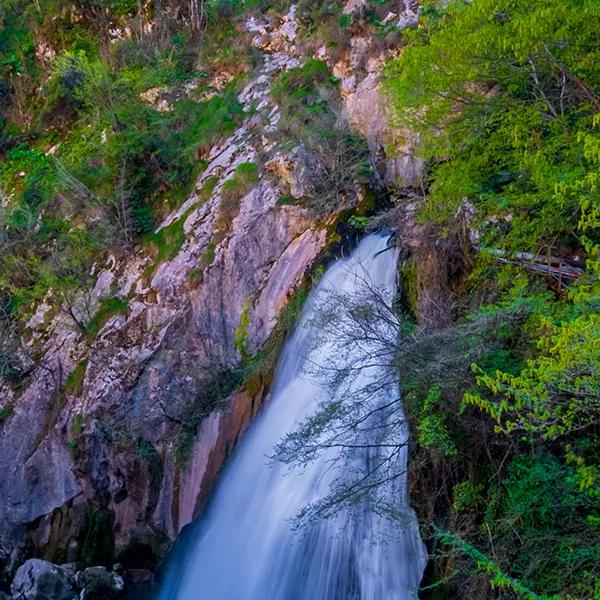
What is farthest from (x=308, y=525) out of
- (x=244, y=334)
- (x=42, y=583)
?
(x=42, y=583)

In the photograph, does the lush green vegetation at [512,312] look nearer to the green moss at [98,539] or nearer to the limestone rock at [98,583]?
the limestone rock at [98,583]

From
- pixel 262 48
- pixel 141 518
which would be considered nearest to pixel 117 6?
pixel 262 48

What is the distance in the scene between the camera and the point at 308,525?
7977 millimetres

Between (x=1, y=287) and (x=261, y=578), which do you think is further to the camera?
(x=1, y=287)

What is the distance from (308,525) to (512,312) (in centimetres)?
442

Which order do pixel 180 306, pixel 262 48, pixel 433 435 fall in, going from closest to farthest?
pixel 433 435 → pixel 180 306 → pixel 262 48

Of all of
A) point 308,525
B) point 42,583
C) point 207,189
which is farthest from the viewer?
point 207,189

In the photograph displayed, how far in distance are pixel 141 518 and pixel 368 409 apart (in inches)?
324

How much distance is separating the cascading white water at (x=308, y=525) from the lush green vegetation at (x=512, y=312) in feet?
2.57

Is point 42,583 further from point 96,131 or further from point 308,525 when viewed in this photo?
point 96,131

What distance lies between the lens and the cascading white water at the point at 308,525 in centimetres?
713

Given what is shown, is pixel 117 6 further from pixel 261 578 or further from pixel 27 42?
pixel 261 578

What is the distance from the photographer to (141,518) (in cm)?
1278

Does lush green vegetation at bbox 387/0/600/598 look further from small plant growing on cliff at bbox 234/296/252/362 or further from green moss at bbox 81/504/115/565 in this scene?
green moss at bbox 81/504/115/565
